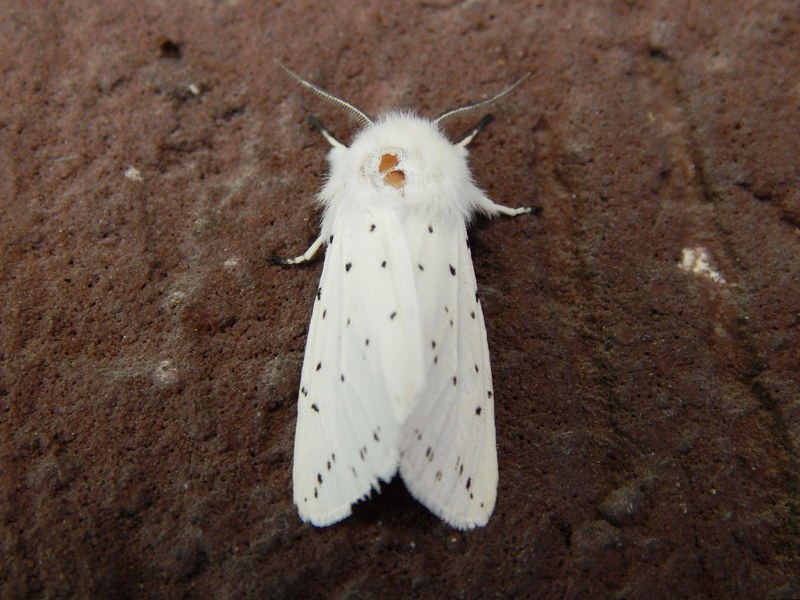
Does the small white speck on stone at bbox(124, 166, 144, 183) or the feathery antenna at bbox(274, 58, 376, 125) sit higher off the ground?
the feathery antenna at bbox(274, 58, 376, 125)

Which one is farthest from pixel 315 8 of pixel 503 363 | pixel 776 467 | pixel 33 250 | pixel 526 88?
pixel 776 467

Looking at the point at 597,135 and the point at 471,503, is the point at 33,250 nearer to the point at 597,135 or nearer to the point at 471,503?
the point at 471,503

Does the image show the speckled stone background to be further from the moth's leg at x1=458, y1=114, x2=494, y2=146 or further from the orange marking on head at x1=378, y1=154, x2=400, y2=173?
the orange marking on head at x1=378, y1=154, x2=400, y2=173

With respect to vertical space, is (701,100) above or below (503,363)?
above

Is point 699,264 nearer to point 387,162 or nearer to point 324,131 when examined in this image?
point 387,162

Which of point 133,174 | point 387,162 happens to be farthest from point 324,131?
point 133,174

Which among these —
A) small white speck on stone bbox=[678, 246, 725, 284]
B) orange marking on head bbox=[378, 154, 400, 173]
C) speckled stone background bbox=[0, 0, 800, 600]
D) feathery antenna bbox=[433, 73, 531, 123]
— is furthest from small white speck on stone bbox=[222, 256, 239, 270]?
small white speck on stone bbox=[678, 246, 725, 284]
